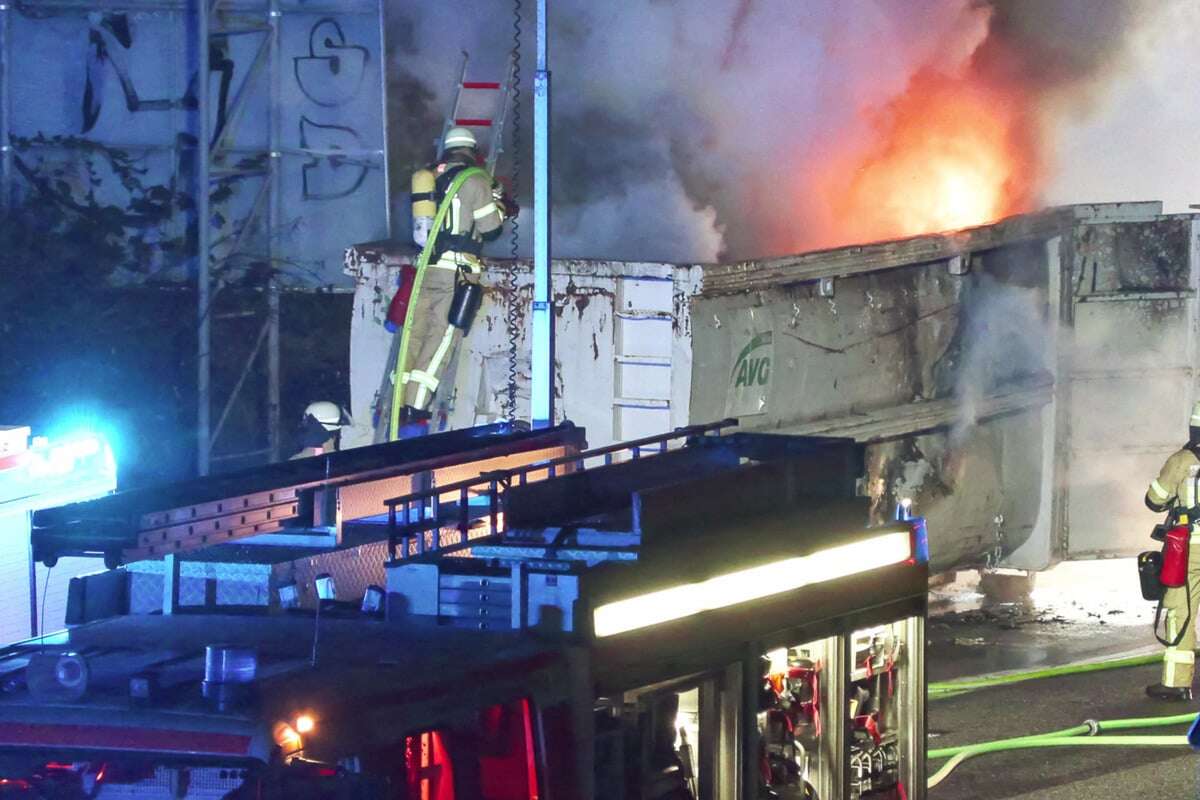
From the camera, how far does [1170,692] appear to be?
1118cm

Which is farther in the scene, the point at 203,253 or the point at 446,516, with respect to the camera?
the point at 203,253

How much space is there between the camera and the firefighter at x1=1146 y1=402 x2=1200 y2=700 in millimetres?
11086

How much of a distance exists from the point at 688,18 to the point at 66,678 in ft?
44.0

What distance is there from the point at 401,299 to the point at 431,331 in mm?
285

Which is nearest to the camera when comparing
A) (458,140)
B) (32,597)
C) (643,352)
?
(32,597)

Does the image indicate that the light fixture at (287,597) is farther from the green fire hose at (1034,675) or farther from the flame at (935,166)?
the flame at (935,166)

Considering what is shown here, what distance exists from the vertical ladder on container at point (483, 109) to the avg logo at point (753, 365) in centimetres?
344

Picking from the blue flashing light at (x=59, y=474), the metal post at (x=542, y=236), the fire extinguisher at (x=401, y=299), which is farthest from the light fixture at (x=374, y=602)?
the fire extinguisher at (x=401, y=299)

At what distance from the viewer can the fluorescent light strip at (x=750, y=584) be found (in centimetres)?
540

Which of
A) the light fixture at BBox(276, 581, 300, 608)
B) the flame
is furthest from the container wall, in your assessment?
the light fixture at BBox(276, 581, 300, 608)

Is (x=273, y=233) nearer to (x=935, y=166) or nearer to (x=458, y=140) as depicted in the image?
(x=458, y=140)

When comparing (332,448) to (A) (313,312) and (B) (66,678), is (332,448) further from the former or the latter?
(B) (66,678)

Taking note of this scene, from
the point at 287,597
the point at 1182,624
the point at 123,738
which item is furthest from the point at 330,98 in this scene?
the point at 123,738

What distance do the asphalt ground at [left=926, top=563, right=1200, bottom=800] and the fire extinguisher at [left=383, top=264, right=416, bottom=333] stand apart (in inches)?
148
